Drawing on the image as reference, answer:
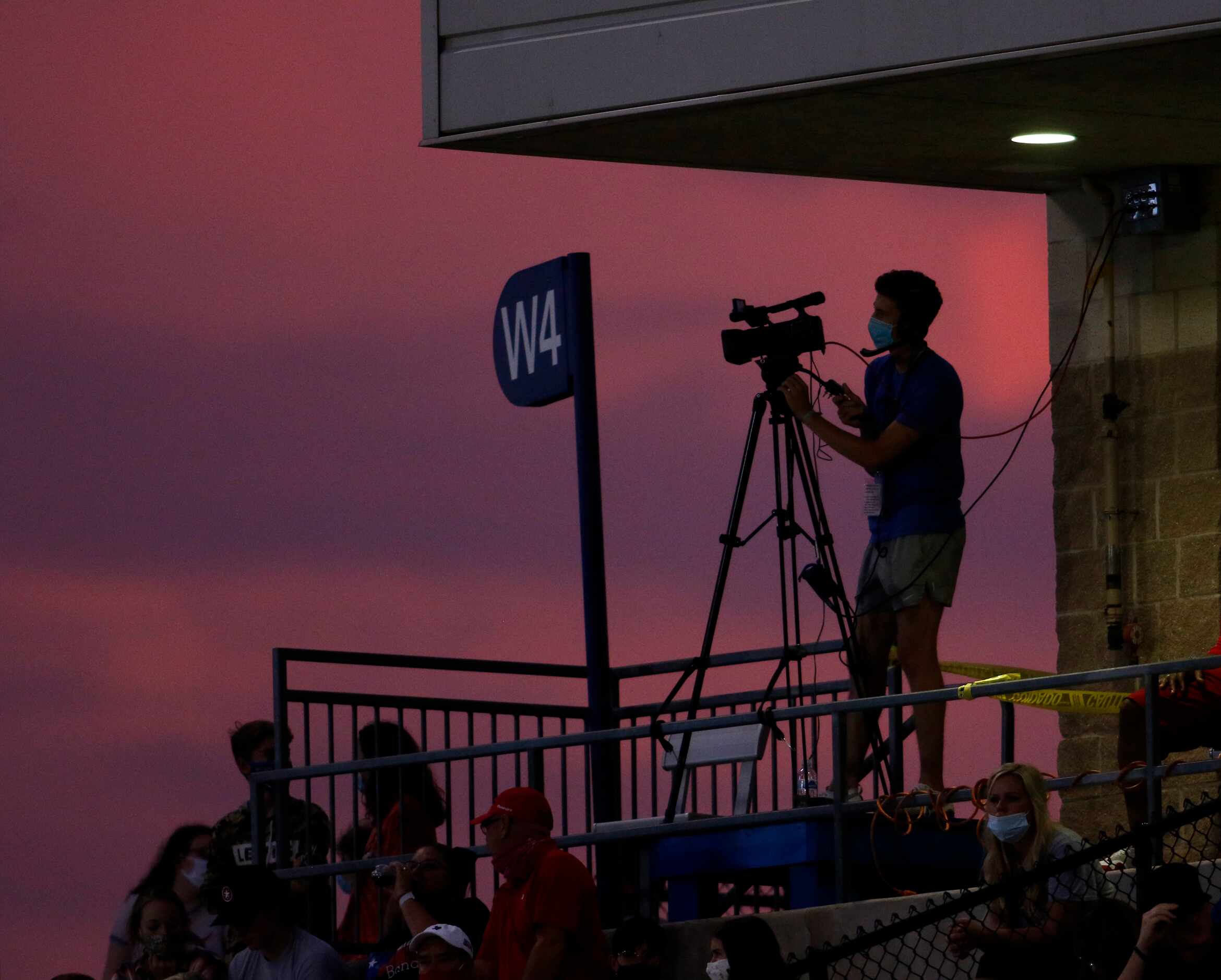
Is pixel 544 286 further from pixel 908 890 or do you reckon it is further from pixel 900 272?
pixel 908 890

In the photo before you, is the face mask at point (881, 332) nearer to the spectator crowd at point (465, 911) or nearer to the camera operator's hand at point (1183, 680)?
the camera operator's hand at point (1183, 680)

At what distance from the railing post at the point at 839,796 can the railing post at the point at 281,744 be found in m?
3.11

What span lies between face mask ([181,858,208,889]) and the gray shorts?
12.0 ft

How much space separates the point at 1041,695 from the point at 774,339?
193 centimetres

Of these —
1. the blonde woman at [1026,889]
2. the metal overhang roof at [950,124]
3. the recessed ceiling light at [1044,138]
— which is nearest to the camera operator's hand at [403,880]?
the blonde woman at [1026,889]

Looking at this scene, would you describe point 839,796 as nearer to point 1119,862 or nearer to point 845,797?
point 845,797

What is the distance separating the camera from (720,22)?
1352 centimetres

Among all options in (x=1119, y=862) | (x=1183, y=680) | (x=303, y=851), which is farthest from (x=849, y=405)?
(x=303, y=851)

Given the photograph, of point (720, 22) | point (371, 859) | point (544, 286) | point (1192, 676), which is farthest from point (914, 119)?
point (371, 859)

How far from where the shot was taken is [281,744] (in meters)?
14.2

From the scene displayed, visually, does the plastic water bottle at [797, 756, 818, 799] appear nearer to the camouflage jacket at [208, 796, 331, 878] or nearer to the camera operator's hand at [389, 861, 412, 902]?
the camera operator's hand at [389, 861, 412, 902]

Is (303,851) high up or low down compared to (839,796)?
down

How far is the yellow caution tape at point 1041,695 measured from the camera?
12.0 meters

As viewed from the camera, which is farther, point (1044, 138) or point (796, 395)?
point (1044, 138)
